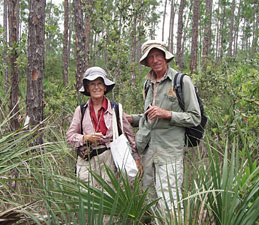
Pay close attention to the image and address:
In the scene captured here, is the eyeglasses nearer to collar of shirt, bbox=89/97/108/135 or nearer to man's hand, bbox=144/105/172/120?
collar of shirt, bbox=89/97/108/135

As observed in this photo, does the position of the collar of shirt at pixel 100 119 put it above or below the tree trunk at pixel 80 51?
below

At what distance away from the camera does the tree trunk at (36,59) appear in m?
3.93

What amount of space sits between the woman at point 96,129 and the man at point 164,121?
0.61 ft

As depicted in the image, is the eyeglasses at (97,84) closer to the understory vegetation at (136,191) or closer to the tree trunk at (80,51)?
the understory vegetation at (136,191)

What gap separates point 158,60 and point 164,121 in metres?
0.59

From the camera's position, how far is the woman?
→ 3.00 meters

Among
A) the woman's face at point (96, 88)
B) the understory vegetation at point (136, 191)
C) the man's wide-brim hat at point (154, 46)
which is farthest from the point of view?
the woman's face at point (96, 88)

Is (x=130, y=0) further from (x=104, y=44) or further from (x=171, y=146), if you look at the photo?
(x=171, y=146)

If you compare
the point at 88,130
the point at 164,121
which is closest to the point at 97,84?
the point at 88,130

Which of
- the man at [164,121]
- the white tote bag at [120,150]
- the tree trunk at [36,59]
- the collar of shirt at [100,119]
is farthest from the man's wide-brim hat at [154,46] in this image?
→ the tree trunk at [36,59]

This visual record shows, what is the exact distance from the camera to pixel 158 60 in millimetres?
3018

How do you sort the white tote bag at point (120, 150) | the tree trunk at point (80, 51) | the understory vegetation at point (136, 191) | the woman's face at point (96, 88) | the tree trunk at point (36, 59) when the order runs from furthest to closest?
the tree trunk at point (80, 51)
the tree trunk at point (36, 59)
the woman's face at point (96, 88)
the white tote bag at point (120, 150)
the understory vegetation at point (136, 191)

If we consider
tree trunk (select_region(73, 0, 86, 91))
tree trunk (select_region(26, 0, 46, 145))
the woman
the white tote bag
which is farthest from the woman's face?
tree trunk (select_region(73, 0, 86, 91))

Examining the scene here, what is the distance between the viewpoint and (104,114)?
122 inches
